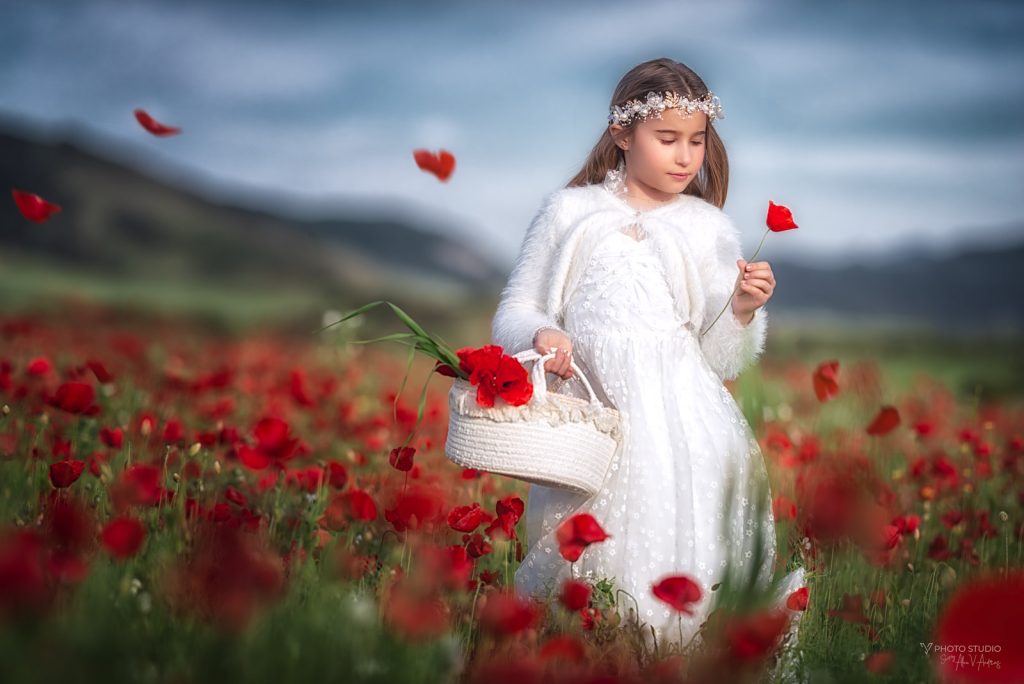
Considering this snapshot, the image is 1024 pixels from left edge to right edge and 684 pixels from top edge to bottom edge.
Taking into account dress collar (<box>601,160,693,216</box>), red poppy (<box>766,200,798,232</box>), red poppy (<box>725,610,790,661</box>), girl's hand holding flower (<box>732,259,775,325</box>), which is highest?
dress collar (<box>601,160,693,216</box>)

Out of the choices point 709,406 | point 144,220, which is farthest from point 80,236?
point 709,406

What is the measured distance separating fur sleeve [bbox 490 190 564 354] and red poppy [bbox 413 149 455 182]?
17.7 inches

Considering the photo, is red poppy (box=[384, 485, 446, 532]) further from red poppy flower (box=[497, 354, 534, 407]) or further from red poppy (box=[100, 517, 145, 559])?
red poppy (box=[100, 517, 145, 559])

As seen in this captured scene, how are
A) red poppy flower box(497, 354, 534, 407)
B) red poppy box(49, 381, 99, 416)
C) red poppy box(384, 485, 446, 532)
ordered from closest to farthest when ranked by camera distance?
red poppy flower box(497, 354, 534, 407) < red poppy box(384, 485, 446, 532) < red poppy box(49, 381, 99, 416)

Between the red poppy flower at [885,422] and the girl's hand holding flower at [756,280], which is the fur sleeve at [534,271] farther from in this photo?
the red poppy flower at [885,422]

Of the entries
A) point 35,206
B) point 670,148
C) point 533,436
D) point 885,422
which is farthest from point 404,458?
point 885,422

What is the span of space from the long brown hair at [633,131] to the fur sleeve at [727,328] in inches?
8.4

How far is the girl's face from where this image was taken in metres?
2.87

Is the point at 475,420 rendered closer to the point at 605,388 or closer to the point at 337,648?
the point at 605,388

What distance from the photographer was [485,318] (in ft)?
27.8

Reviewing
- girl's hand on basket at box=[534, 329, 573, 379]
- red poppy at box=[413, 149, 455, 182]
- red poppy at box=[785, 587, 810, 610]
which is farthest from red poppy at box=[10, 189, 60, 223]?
red poppy at box=[785, 587, 810, 610]

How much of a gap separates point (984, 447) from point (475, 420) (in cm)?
250

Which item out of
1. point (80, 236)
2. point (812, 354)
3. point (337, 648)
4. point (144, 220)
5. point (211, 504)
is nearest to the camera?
point (337, 648)

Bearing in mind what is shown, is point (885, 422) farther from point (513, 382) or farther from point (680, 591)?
point (680, 591)
